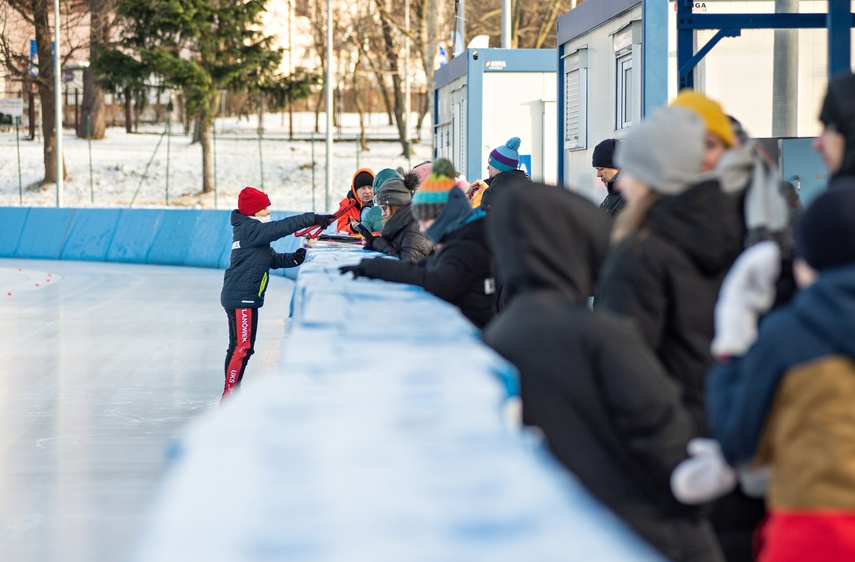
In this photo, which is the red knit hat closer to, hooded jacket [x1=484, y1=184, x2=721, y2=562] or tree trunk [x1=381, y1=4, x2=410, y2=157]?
hooded jacket [x1=484, y1=184, x2=721, y2=562]

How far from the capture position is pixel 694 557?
309 centimetres

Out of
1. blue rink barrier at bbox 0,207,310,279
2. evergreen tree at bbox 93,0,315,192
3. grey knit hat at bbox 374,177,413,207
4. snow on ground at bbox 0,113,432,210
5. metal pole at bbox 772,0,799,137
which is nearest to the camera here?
grey knit hat at bbox 374,177,413,207

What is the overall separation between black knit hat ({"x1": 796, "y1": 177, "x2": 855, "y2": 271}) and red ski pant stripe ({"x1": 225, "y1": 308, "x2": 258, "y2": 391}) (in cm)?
685

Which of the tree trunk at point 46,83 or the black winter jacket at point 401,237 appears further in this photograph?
the tree trunk at point 46,83

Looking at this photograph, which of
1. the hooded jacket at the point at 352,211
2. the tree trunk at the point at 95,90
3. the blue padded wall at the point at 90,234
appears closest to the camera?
the hooded jacket at the point at 352,211

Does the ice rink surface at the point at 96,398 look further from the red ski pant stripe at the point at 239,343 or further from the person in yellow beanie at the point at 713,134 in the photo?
the person in yellow beanie at the point at 713,134

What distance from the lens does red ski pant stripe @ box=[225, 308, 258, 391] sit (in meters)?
9.24

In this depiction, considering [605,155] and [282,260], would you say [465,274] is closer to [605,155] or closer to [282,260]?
[605,155]

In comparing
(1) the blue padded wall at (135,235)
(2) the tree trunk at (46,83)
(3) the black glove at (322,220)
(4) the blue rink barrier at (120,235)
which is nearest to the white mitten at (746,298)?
(3) the black glove at (322,220)

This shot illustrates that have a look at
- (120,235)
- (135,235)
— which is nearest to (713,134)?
(135,235)

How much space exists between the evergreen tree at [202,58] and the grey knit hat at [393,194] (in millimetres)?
36069

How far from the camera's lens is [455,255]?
5430mm

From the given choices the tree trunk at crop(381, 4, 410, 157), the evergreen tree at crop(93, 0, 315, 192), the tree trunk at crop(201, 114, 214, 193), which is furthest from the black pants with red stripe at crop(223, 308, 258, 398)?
the tree trunk at crop(381, 4, 410, 157)

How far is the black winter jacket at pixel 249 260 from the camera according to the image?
9383mm
